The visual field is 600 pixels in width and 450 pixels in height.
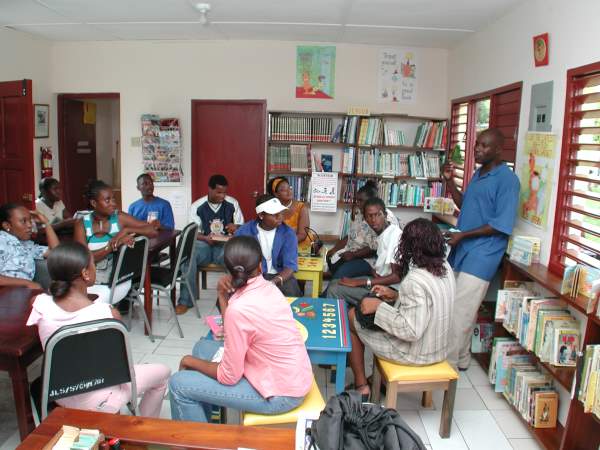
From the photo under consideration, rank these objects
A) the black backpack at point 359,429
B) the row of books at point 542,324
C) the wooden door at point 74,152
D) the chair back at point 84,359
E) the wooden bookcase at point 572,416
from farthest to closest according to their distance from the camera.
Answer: the wooden door at point 74,152
the row of books at point 542,324
the wooden bookcase at point 572,416
the chair back at point 84,359
the black backpack at point 359,429

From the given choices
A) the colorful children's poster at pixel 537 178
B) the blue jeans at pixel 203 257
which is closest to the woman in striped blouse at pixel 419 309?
the colorful children's poster at pixel 537 178

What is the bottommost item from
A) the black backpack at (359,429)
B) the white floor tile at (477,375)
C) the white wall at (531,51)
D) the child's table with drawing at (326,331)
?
the white floor tile at (477,375)

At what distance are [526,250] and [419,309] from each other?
3.66ft

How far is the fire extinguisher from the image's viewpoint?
19.2 feet

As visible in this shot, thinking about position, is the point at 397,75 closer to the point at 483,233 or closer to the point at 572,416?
the point at 483,233

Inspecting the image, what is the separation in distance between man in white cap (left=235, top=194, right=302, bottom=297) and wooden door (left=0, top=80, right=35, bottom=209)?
2.70 m

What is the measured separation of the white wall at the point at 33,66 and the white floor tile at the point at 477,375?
16.9 feet

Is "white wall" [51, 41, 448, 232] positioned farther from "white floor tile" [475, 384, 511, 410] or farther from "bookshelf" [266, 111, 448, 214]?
"white floor tile" [475, 384, 511, 410]

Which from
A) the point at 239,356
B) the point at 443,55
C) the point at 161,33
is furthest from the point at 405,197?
the point at 239,356

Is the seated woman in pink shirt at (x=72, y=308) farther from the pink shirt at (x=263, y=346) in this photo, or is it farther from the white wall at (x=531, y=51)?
the white wall at (x=531, y=51)

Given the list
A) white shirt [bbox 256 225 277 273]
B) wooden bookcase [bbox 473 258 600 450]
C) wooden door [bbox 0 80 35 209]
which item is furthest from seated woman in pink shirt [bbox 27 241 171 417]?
wooden door [bbox 0 80 35 209]

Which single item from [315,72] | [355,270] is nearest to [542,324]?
[355,270]

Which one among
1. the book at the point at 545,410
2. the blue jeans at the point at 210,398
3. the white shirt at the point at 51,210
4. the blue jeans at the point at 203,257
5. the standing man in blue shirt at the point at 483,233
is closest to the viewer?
the blue jeans at the point at 210,398

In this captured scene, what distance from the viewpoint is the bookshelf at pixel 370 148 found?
5.55 m
